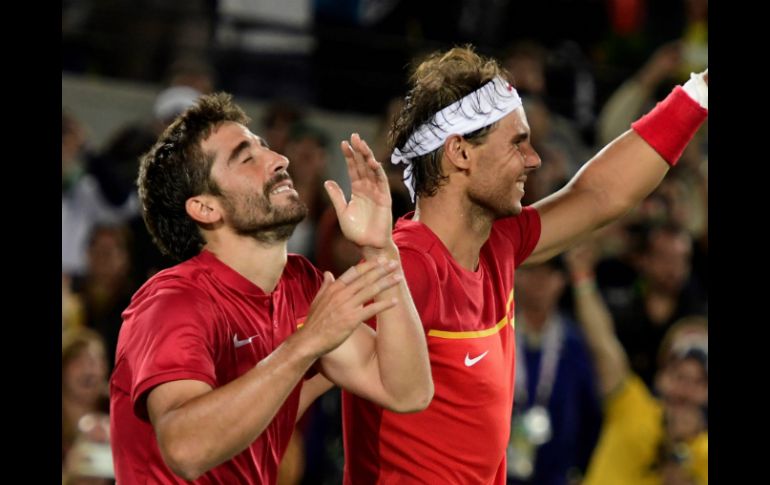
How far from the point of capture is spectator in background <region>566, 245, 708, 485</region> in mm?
6027

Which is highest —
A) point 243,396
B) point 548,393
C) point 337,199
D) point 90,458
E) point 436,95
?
point 436,95

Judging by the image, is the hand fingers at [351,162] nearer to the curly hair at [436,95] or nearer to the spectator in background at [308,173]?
the curly hair at [436,95]

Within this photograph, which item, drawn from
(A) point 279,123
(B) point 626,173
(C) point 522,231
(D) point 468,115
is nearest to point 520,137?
(D) point 468,115

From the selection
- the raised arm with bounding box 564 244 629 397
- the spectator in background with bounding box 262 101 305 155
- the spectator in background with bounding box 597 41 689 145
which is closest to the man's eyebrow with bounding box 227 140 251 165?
the raised arm with bounding box 564 244 629 397

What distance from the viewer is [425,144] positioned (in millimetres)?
3848

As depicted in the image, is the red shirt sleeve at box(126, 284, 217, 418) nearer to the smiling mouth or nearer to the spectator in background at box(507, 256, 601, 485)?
the smiling mouth

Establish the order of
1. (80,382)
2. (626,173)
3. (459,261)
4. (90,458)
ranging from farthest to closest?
(80,382) → (90,458) → (626,173) → (459,261)

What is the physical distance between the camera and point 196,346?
3.14 meters

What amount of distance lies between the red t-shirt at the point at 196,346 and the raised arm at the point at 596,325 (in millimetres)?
3142

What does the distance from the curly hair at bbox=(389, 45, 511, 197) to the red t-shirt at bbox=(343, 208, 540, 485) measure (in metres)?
0.17

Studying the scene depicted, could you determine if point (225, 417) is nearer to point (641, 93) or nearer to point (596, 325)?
point (596, 325)

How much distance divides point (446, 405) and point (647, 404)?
9.90 ft

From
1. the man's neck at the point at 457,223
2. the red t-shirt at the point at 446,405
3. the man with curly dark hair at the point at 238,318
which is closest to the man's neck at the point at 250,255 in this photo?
the man with curly dark hair at the point at 238,318
